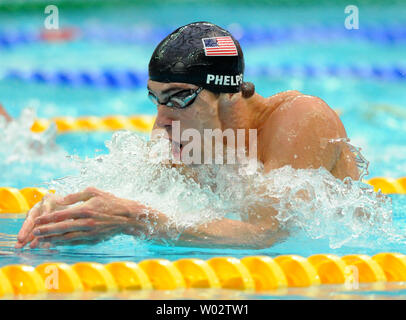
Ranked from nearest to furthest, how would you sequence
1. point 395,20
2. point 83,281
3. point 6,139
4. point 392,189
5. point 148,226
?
point 83,281 < point 148,226 < point 392,189 < point 6,139 < point 395,20

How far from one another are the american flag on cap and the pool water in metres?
0.73

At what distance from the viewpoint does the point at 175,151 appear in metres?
2.58

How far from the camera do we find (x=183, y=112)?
2521 millimetres

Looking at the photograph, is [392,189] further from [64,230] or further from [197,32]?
[64,230]

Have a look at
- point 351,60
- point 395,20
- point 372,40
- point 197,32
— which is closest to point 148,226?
point 197,32

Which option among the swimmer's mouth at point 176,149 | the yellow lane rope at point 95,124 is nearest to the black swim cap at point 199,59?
the swimmer's mouth at point 176,149

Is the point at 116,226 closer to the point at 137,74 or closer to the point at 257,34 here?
the point at 137,74

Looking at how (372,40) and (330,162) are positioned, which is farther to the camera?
(372,40)

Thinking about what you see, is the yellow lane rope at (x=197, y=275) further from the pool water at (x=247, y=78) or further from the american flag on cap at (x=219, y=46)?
the american flag on cap at (x=219, y=46)

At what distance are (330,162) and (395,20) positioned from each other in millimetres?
7759

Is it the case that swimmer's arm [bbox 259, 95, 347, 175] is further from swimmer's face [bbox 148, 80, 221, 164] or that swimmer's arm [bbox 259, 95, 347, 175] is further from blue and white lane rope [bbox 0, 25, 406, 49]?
blue and white lane rope [bbox 0, 25, 406, 49]

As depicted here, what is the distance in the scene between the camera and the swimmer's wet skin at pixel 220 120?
2.41m

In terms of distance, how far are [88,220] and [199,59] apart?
75 cm

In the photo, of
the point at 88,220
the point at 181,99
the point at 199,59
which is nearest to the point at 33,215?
the point at 88,220
